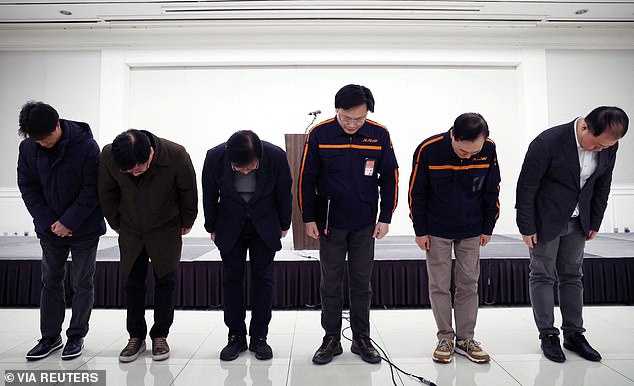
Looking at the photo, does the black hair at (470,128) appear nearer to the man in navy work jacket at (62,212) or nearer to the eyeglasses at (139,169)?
the eyeglasses at (139,169)

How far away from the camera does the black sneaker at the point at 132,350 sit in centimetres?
185

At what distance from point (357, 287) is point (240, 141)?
2.85ft

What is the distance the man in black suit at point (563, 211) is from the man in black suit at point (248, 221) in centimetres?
117

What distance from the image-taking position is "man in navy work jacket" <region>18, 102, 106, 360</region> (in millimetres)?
1846

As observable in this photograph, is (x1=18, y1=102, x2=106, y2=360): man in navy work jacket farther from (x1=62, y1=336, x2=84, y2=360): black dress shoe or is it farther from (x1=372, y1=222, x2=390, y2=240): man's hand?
(x1=372, y1=222, x2=390, y2=240): man's hand

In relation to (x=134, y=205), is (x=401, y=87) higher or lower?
higher

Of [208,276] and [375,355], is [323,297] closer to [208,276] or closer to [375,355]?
[375,355]

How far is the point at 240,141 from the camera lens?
1.67 meters

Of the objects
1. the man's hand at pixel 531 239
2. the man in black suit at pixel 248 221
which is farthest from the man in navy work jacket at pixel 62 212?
the man's hand at pixel 531 239

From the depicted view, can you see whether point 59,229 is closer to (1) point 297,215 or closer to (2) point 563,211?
(1) point 297,215

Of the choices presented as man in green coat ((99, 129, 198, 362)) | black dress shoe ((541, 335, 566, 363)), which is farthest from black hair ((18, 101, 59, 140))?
black dress shoe ((541, 335, 566, 363))

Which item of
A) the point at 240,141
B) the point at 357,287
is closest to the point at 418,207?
the point at 357,287

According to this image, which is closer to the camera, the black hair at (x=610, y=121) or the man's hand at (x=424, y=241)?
the black hair at (x=610, y=121)

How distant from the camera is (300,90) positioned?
5824mm
